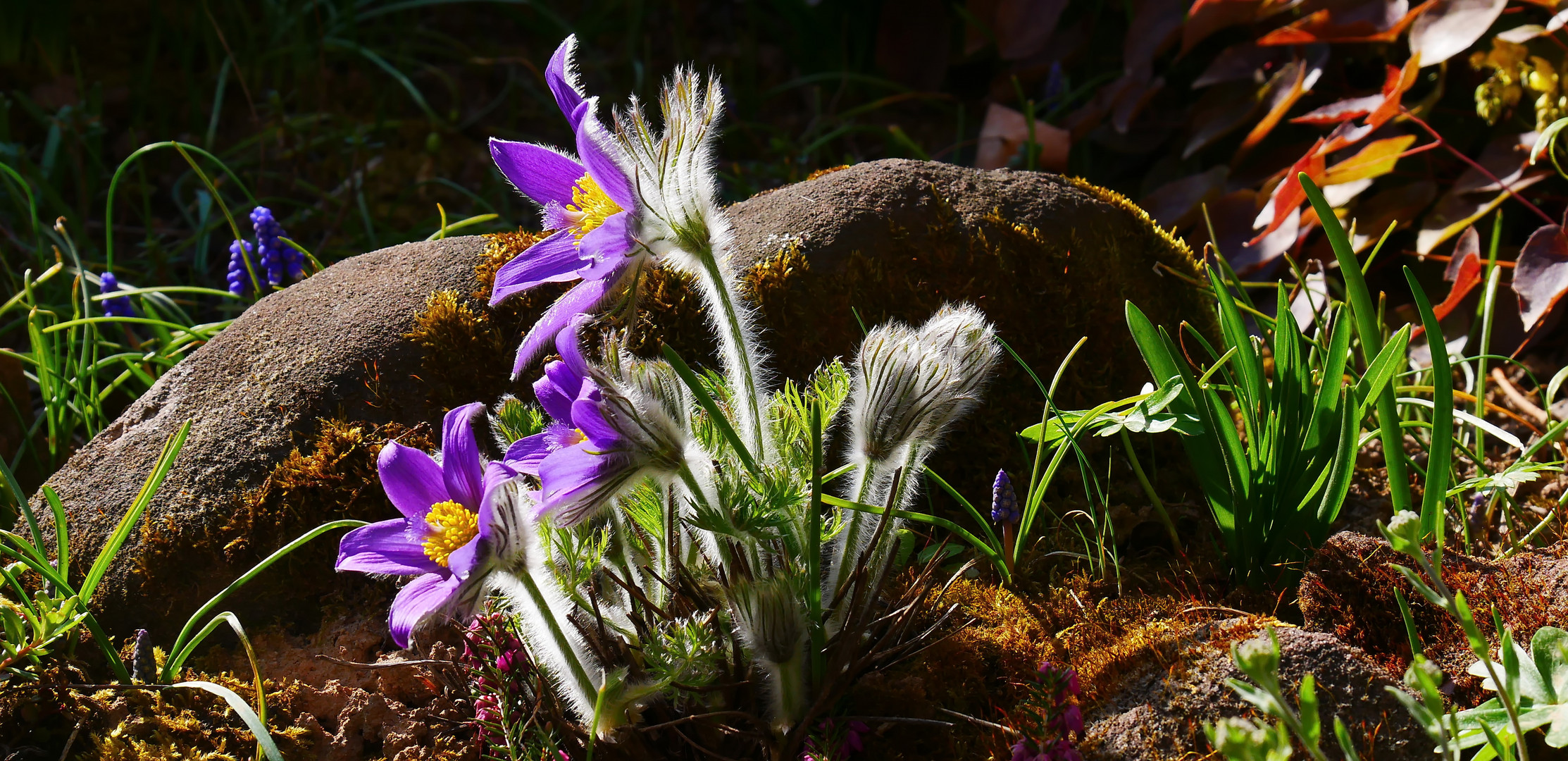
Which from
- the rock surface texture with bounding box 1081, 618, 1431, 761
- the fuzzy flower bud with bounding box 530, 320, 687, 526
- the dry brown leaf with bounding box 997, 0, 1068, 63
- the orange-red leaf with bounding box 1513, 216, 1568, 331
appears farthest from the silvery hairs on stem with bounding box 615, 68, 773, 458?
the dry brown leaf with bounding box 997, 0, 1068, 63

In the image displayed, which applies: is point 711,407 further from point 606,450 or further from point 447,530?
point 447,530

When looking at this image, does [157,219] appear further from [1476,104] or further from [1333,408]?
[1476,104]

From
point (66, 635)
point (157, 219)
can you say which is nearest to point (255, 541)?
point (66, 635)

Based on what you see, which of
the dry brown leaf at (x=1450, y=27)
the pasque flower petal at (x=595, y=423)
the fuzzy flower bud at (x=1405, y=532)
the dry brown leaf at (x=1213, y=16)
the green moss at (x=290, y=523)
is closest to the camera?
the fuzzy flower bud at (x=1405, y=532)

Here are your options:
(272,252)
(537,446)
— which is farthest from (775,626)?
(272,252)

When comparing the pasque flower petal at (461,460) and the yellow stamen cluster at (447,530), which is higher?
the pasque flower petal at (461,460)

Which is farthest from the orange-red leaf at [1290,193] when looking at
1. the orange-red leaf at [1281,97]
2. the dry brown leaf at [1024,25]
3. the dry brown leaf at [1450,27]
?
the dry brown leaf at [1024,25]

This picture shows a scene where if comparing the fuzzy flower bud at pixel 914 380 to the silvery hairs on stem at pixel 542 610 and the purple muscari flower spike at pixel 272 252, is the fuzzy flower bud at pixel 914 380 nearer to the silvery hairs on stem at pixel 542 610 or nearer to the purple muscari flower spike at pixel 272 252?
the silvery hairs on stem at pixel 542 610
